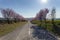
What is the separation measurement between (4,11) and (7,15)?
2.95 metres

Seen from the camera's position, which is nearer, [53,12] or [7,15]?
[53,12]

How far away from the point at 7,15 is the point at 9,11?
9.16 ft

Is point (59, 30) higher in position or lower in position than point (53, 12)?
lower

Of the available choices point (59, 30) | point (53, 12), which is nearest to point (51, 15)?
point (53, 12)

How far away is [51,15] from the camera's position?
1426 inches

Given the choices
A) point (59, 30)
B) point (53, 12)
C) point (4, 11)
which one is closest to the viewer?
point (59, 30)

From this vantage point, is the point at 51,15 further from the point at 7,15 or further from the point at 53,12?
the point at 7,15

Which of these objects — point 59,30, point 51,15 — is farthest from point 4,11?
point 59,30

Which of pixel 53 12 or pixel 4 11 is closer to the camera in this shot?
pixel 53 12

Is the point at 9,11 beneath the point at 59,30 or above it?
above

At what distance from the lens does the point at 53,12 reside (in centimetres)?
3547

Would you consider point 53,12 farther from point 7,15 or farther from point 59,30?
point 7,15

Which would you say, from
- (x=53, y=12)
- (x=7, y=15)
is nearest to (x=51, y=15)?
(x=53, y=12)

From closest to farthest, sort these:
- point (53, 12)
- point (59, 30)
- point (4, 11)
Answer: point (59, 30)
point (53, 12)
point (4, 11)
